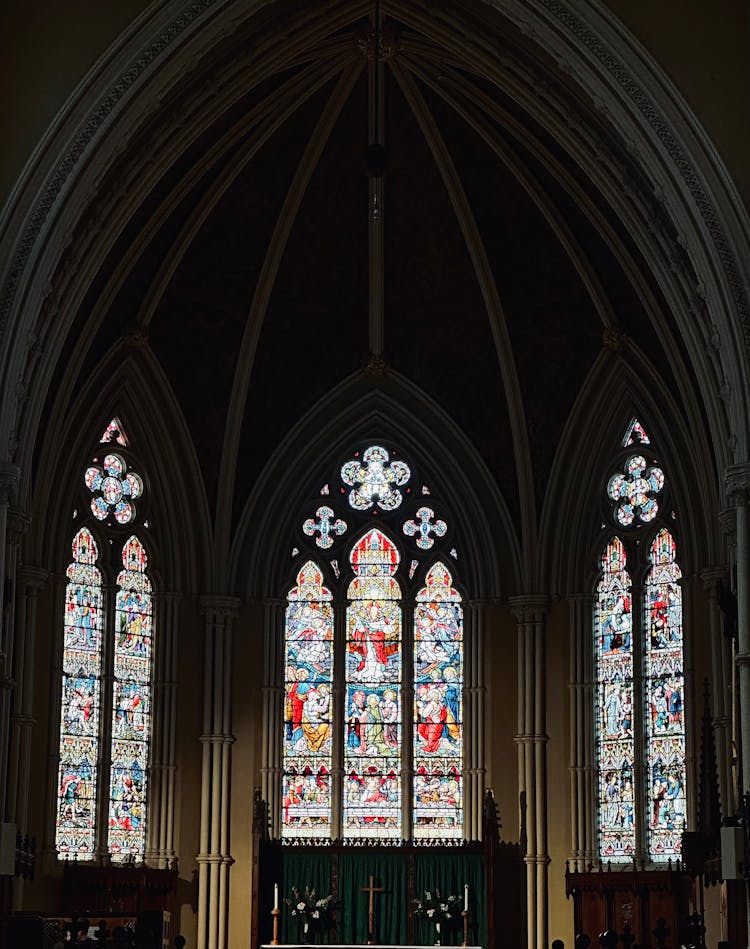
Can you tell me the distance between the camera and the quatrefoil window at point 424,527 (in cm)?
2910

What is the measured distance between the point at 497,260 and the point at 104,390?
20.6 feet

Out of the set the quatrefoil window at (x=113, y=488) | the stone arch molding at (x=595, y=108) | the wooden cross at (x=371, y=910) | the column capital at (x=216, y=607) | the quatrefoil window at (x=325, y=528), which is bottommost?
the wooden cross at (x=371, y=910)

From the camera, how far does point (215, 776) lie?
1073 inches

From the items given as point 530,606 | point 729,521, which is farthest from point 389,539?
point 729,521

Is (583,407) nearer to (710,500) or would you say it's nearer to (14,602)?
(710,500)

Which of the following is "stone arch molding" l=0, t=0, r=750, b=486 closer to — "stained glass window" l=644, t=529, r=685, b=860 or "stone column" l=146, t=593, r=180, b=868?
"stained glass window" l=644, t=529, r=685, b=860

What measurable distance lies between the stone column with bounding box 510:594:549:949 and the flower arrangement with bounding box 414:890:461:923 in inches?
42.5

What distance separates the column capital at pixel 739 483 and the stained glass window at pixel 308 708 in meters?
9.41

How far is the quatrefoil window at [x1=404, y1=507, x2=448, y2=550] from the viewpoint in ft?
95.5

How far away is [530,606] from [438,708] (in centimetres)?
217

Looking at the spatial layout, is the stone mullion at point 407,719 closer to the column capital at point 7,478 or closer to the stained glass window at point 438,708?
the stained glass window at point 438,708

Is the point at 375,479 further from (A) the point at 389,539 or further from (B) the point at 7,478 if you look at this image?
(B) the point at 7,478

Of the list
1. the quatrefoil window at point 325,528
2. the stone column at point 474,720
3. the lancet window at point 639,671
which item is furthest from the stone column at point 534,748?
the quatrefoil window at point 325,528

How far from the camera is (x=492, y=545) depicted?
93.4ft
